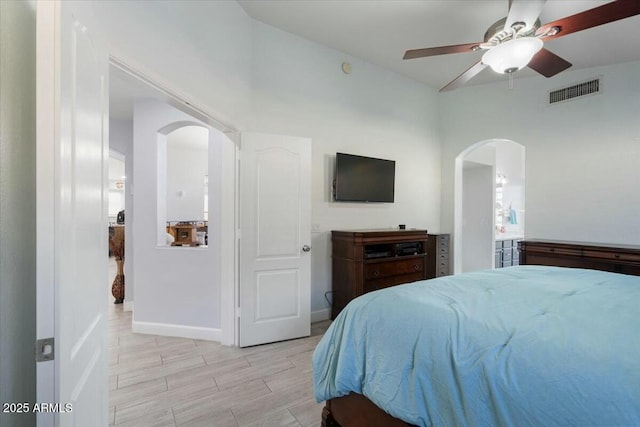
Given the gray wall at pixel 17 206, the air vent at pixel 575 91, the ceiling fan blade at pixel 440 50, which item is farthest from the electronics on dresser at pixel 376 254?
the air vent at pixel 575 91

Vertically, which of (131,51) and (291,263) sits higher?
(131,51)

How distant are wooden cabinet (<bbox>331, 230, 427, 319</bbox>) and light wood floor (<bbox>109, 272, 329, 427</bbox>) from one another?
70cm

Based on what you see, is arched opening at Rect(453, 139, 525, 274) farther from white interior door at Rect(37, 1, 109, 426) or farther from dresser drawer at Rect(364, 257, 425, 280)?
white interior door at Rect(37, 1, 109, 426)

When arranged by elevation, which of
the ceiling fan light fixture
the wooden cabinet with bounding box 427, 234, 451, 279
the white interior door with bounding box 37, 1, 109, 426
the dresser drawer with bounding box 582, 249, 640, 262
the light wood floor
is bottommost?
the light wood floor

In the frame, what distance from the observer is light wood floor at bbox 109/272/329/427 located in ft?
6.34

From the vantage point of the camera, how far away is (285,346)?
297 centimetres

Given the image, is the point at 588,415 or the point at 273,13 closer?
the point at 588,415

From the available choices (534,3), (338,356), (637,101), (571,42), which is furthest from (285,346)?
(637,101)

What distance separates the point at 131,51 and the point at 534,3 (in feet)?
7.70

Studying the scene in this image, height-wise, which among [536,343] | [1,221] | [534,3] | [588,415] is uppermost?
[534,3]

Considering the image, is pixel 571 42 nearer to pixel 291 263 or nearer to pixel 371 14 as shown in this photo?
pixel 371 14

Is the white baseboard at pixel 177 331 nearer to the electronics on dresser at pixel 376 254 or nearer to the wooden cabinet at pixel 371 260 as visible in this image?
the wooden cabinet at pixel 371 260

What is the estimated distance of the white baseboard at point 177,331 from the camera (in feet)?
10.3

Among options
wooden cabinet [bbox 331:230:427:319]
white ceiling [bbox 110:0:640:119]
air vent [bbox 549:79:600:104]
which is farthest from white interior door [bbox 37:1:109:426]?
air vent [bbox 549:79:600:104]
